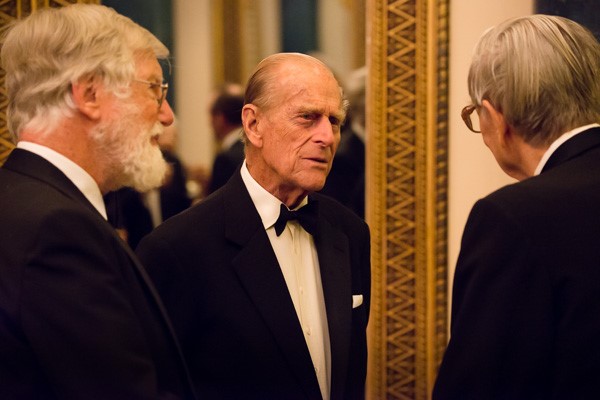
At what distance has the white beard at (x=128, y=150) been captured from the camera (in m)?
1.96

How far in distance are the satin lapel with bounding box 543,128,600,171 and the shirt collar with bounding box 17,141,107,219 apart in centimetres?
100

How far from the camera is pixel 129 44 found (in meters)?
2.01

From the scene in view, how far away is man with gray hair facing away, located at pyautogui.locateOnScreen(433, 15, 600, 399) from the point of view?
1739mm

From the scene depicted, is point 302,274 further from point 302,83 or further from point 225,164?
point 225,164

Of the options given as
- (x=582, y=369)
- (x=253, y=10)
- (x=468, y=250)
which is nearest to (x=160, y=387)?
(x=468, y=250)

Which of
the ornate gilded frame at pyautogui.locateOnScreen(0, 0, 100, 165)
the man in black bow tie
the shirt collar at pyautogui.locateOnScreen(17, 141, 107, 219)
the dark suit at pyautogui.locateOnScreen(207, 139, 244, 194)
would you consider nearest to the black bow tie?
the man in black bow tie

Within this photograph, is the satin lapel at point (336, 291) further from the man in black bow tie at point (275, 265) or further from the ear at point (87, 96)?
the ear at point (87, 96)

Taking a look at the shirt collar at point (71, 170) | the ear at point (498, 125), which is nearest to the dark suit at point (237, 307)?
the shirt collar at point (71, 170)

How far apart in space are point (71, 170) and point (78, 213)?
193 mm

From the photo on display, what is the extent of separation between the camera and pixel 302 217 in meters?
2.59

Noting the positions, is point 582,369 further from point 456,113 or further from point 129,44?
point 456,113

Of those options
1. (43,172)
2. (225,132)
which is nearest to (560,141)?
(43,172)

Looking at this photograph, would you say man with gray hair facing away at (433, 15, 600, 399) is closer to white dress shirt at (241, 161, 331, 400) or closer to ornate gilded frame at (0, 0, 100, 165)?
white dress shirt at (241, 161, 331, 400)

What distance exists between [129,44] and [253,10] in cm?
194
